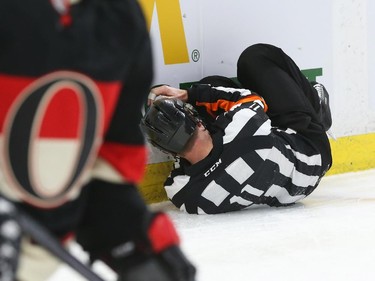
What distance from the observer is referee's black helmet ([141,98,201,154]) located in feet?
9.16

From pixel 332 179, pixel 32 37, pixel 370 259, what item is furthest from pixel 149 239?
pixel 332 179

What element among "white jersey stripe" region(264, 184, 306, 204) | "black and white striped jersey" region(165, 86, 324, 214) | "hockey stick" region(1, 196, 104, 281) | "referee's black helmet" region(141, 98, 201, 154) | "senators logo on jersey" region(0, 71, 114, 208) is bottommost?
"white jersey stripe" region(264, 184, 306, 204)

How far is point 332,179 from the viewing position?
3633 mm

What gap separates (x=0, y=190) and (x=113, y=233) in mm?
170

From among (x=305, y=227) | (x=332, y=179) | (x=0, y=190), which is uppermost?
(x=0, y=190)

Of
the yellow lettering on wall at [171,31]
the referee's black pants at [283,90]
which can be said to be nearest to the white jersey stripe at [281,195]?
the referee's black pants at [283,90]

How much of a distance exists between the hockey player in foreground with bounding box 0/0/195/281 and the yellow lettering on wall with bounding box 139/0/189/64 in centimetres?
203

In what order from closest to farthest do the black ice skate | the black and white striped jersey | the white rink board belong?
the black and white striped jersey → the white rink board → the black ice skate

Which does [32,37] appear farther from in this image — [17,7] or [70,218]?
[70,218]

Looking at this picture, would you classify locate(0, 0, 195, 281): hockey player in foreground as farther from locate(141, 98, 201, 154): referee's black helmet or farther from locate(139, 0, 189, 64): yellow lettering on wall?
locate(139, 0, 189, 64): yellow lettering on wall

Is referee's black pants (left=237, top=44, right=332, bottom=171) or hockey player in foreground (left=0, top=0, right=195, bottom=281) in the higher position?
hockey player in foreground (left=0, top=0, right=195, bottom=281)

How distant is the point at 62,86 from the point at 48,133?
55 mm

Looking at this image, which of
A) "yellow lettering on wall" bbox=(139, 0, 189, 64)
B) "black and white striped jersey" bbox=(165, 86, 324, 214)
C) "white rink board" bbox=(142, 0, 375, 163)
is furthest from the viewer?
"white rink board" bbox=(142, 0, 375, 163)

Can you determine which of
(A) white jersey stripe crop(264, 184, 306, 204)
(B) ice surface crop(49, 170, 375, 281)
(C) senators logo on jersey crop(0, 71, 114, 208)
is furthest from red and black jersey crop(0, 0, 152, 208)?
(A) white jersey stripe crop(264, 184, 306, 204)
